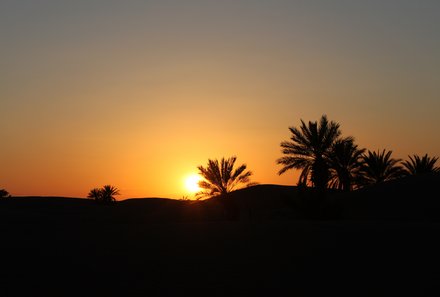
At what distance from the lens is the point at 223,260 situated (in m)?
8.42

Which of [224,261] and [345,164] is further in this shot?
[345,164]

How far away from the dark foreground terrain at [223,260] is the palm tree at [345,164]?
54.5ft

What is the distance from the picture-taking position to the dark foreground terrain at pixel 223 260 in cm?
691

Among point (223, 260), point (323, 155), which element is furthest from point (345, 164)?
point (223, 260)

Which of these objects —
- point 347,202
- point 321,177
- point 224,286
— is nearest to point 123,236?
point 224,286

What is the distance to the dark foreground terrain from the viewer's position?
691 centimetres

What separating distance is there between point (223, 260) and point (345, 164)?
2361 centimetres

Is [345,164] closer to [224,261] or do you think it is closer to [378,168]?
[378,168]

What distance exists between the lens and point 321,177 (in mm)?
27219

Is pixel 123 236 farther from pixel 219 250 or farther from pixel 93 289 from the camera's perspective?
pixel 93 289

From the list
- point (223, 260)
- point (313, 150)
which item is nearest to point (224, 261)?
point (223, 260)

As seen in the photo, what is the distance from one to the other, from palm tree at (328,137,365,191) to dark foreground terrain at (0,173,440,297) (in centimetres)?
1661

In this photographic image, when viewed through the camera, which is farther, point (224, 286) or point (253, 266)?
point (253, 266)

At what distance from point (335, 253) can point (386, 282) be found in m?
1.77
